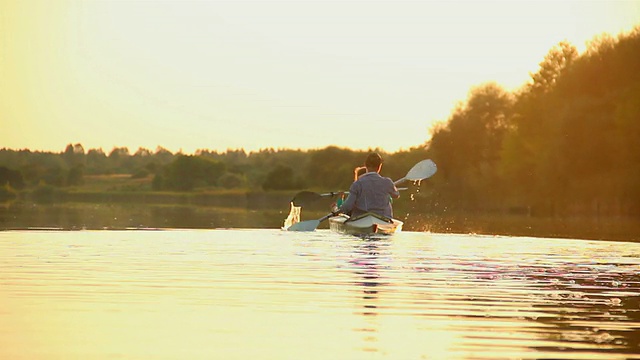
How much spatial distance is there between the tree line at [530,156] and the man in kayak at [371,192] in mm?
31298

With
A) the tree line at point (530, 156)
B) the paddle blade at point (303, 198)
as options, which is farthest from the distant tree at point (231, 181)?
the paddle blade at point (303, 198)

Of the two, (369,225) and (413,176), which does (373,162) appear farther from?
(413,176)

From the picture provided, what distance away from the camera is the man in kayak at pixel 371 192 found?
2286cm

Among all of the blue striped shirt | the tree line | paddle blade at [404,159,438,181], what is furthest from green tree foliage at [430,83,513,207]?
the blue striped shirt

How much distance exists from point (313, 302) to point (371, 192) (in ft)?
39.1

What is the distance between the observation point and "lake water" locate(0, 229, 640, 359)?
827 cm

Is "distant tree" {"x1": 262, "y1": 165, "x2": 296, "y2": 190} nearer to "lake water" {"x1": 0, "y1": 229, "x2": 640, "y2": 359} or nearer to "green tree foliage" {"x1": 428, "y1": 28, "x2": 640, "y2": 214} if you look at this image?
"green tree foliage" {"x1": 428, "y1": 28, "x2": 640, "y2": 214}

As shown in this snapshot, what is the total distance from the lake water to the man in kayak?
2972 millimetres

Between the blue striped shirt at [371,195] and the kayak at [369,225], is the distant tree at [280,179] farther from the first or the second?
the blue striped shirt at [371,195]

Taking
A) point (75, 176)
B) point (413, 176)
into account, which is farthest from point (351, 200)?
point (75, 176)

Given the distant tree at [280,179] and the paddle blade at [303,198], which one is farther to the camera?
the distant tree at [280,179]

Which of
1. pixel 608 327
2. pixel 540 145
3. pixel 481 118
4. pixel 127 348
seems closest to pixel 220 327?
pixel 127 348

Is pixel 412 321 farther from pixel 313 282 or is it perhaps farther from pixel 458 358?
pixel 313 282

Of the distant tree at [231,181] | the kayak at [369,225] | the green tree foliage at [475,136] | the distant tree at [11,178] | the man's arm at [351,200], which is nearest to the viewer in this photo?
the kayak at [369,225]
